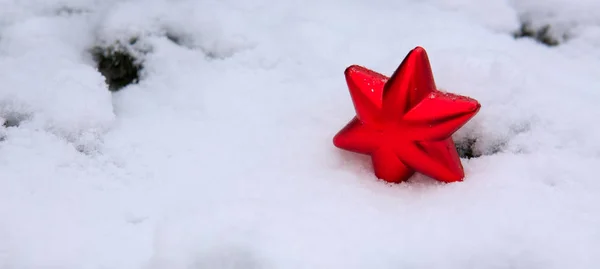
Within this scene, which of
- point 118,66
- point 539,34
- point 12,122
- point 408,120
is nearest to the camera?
point 408,120

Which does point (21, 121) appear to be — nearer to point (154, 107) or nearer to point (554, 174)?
point (154, 107)

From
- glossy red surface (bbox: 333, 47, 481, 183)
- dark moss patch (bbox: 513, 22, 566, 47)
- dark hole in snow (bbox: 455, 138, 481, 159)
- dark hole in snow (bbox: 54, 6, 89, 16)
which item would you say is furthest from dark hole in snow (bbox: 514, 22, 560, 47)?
dark hole in snow (bbox: 54, 6, 89, 16)

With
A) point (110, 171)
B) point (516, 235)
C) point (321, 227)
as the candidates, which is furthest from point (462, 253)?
point (110, 171)

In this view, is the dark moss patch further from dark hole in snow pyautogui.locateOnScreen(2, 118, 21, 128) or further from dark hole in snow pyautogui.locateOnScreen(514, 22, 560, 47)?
dark hole in snow pyautogui.locateOnScreen(2, 118, 21, 128)

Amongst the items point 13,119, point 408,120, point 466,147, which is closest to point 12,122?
point 13,119

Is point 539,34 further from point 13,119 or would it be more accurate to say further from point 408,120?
point 13,119

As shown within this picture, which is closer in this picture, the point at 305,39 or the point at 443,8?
the point at 305,39
